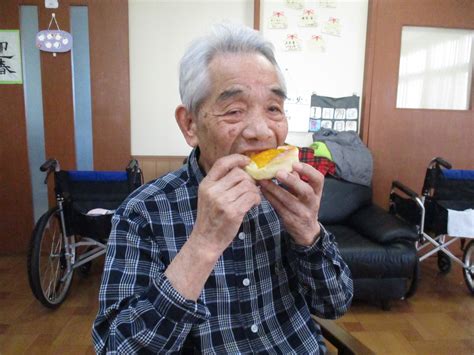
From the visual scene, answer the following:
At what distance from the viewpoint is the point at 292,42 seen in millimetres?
3088

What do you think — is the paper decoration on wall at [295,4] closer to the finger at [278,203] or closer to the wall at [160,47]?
the wall at [160,47]

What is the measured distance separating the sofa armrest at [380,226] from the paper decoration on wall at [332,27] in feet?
5.08

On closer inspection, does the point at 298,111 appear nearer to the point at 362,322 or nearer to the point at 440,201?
the point at 440,201

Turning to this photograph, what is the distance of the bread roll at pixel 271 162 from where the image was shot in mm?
742

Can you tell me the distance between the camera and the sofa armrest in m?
2.31

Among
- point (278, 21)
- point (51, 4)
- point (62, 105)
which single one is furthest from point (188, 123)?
point (51, 4)

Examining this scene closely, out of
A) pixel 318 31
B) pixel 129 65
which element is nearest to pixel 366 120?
pixel 318 31

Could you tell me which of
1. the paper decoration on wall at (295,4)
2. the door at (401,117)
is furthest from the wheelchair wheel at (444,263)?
the paper decoration on wall at (295,4)

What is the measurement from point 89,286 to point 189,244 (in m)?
2.40

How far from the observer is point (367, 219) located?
8.54ft

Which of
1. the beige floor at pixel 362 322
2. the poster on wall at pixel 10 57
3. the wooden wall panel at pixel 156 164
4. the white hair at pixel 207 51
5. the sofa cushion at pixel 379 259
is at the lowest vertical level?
the beige floor at pixel 362 322

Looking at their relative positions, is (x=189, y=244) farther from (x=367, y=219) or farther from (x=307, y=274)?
(x=367, y=219)

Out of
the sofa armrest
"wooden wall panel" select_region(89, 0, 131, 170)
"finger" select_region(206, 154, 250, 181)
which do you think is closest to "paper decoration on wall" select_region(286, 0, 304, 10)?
"wooden wall panel" select_region(89, 0, 131, 170)

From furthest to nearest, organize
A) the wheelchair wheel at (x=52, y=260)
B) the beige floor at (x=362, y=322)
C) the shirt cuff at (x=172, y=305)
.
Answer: the wheelchair wheel at (x=52, y=260) < the beige floor at (x=362, y=322) < the shirt cuff at (x=172, y=305)
